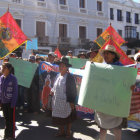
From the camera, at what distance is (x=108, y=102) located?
312 centimetres

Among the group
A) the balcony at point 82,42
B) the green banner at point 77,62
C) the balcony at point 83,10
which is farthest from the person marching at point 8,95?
the balcony at point 83,10

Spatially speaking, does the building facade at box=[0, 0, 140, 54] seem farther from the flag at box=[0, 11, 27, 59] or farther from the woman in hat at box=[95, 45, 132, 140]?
the woman in hat at box=[95, 45, 132, 140]

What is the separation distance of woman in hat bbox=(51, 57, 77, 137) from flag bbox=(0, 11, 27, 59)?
232 centimetres

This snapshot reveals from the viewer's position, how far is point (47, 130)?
4.93 m

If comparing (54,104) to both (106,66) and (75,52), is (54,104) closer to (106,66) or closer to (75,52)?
(106,66)

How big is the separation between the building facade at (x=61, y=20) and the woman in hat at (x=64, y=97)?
18965 millimetres

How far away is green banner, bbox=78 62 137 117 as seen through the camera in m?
3.04

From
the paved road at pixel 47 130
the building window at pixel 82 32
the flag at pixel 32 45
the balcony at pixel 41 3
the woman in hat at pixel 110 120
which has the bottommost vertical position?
the paved road at pixel 47 130

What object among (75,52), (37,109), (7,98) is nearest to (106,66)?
(7,98)

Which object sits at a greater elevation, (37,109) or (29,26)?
(29,26)

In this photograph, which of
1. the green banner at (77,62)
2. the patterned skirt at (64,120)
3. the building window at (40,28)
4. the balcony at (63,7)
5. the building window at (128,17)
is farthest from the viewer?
the building window at (128,17)

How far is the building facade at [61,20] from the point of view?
2284 cm

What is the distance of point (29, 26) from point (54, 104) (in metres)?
19.8

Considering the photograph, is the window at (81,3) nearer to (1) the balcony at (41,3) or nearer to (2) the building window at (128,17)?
(1) the balcony at (41,3)
